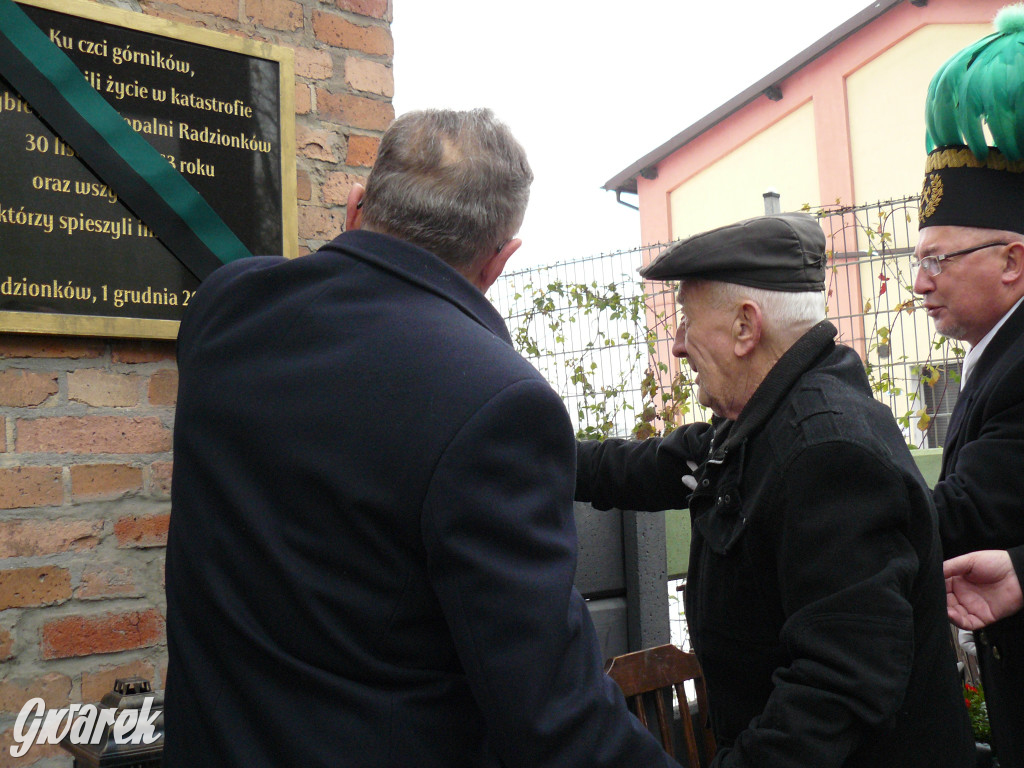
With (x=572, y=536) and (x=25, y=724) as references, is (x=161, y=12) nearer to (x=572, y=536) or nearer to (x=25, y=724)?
(x=25, y=724)

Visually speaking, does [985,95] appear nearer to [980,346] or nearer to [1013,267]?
[1013,267]

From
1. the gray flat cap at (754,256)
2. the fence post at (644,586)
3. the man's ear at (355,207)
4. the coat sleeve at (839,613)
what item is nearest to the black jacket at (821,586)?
the coat sleeve at (839,613)

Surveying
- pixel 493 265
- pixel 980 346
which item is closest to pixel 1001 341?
pixel 980 346

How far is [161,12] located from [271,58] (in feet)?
0.89

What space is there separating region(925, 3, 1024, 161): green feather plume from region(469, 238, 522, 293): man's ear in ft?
5.01

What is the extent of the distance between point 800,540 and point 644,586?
1.35 m

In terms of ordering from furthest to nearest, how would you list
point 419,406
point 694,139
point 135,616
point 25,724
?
point 694,139
point 135,616
point 25,724
point 419,406

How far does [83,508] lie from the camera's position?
2094 mm

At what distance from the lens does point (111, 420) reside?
214 cm

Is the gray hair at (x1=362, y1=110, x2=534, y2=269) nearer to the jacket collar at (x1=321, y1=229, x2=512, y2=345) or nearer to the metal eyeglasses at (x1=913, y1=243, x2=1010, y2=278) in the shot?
the jacket collar at (x1=321, y1=229, x2=512, y2=345)

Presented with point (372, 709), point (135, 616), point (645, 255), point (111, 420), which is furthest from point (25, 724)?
point (645, 255)

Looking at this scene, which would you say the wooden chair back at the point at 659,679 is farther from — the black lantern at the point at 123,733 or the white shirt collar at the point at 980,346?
the white shirt collar at the point at 980,346

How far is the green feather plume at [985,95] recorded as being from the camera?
2.22 m

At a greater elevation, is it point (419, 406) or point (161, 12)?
point (161, 12)
